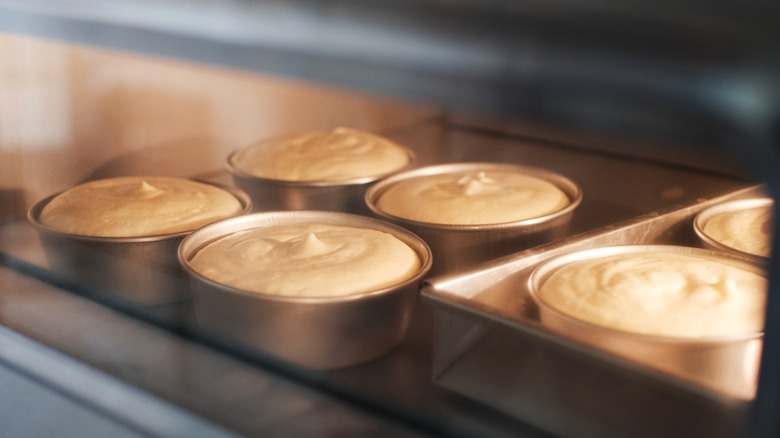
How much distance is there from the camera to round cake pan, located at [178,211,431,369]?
3.10 ft

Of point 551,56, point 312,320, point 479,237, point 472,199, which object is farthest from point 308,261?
point 551,56

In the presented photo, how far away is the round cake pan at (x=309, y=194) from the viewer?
1.45 metres

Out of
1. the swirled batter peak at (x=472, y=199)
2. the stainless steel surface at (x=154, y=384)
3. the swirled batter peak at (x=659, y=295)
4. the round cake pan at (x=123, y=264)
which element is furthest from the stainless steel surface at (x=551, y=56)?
the swirled batter peak at (x=472, y=199)

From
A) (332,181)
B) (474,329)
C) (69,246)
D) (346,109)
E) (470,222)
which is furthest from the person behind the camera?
(346,109)

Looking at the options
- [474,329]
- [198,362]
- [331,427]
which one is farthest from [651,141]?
[198,362]

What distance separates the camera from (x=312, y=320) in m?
0.95

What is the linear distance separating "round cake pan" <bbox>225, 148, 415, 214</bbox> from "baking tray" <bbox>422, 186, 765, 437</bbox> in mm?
515

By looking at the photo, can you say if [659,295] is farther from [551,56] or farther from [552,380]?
[551,56]

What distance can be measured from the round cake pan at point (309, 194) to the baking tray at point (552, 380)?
0.52 m

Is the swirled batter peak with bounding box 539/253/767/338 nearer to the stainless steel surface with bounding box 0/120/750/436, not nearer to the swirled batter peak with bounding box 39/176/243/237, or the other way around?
the stainless steel surface with bounding box 0/120/750/436

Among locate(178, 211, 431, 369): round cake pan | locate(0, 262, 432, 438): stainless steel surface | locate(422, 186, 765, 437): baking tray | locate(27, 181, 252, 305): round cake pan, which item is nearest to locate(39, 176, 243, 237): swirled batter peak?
locate(27, 181, 252, 305): round cake pan

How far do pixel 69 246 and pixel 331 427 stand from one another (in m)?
0.54

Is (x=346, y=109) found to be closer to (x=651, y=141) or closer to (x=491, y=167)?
(x=491, y=167)

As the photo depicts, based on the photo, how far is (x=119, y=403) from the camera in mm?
934
